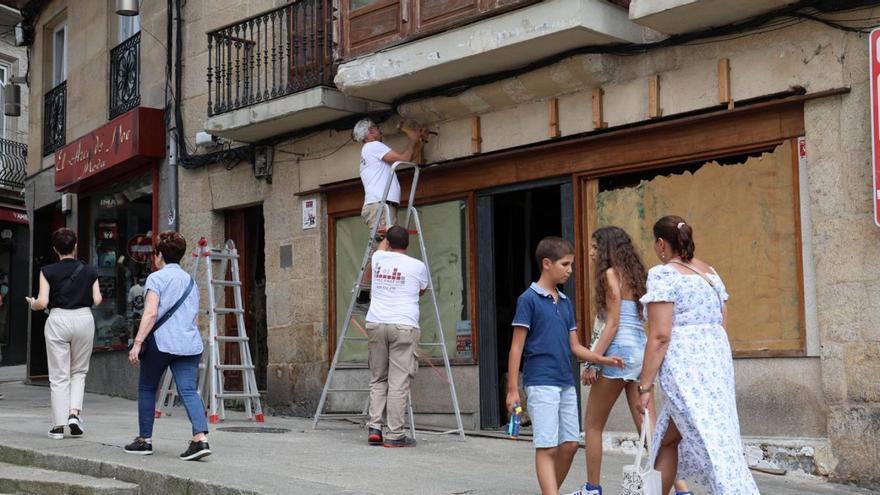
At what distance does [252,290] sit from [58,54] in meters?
7.13

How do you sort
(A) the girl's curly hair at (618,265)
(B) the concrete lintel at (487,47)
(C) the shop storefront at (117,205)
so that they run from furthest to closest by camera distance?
(C) the shop storefront at (117,205) → (B) the concrete lintel at (487,47) → (A) the girl's curly hair at (618,265)

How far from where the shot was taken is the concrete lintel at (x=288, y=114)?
1114 cm

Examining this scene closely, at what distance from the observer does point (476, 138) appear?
10297mm

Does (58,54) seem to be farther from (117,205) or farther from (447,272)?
(447,272)

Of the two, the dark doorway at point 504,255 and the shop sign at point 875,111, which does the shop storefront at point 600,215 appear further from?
the shop sign at point 875,111

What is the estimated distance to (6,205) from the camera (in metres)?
25.3

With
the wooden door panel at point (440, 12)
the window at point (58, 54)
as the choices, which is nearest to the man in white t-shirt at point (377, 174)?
the wooden door panel at point (440, 12)

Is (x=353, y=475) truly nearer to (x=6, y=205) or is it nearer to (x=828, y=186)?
(x=828, y=186)

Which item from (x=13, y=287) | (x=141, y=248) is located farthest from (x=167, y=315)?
(x=13, y=287)

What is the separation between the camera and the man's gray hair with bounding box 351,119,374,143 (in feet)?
35.0

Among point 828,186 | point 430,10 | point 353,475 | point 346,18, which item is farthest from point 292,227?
point 828,186

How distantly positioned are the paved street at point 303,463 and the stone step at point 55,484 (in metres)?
0.10

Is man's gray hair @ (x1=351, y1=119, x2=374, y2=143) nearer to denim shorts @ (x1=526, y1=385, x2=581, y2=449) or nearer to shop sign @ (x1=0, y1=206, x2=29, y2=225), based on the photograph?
A: denim shorts @ (x1=526, y1=385, x2=581, y2=449)

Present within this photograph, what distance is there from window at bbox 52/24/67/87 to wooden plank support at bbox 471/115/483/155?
987 cm
